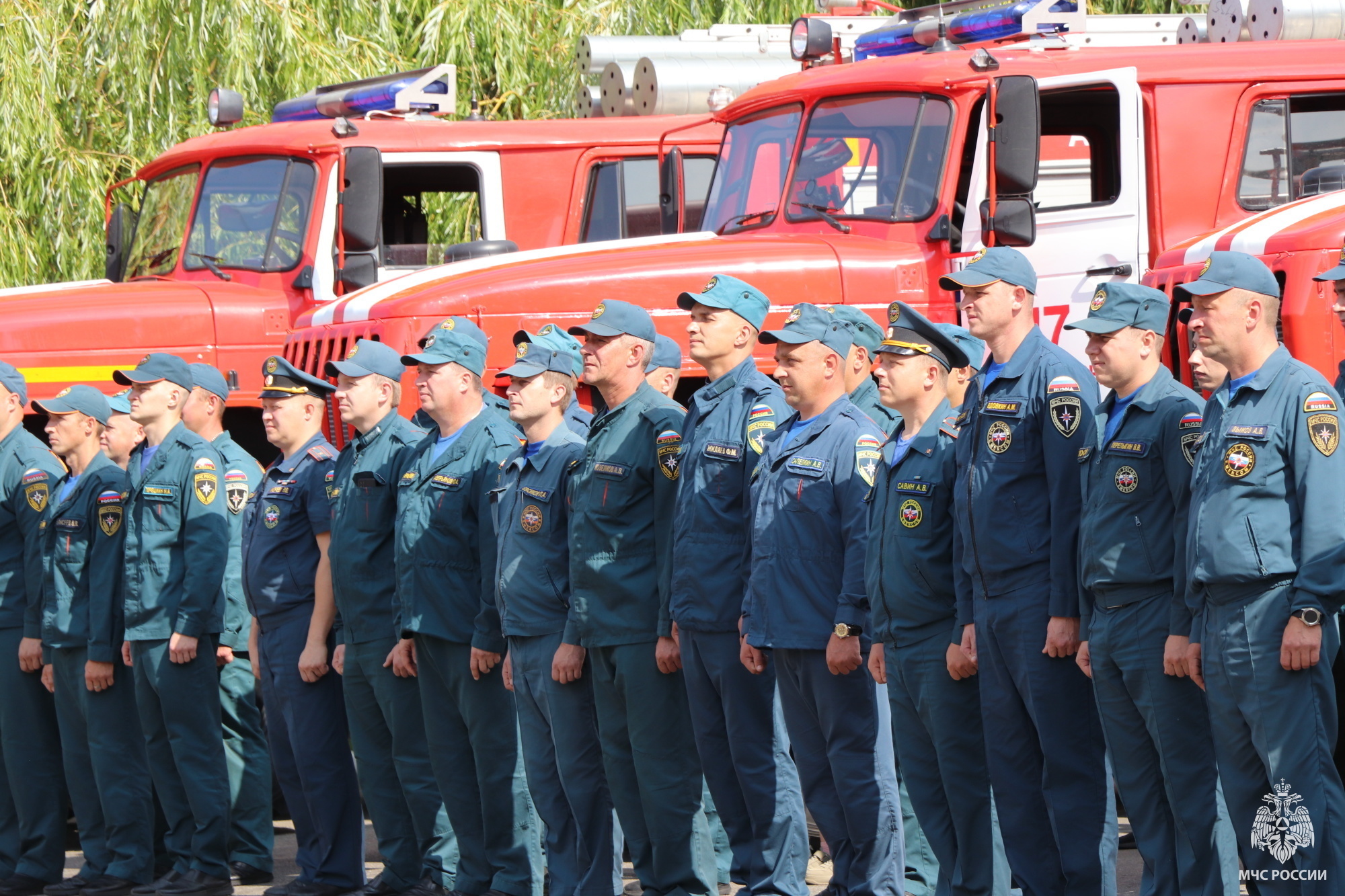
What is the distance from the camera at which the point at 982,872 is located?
19.6ft

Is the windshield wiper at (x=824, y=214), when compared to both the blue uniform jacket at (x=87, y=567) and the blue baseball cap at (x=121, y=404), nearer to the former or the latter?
the blue baseball cap at (x=121, y=404)

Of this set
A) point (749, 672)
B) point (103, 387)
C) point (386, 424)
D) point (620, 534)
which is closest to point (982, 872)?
Result: point (749, 672)

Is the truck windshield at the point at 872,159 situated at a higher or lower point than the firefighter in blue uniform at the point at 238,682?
higher

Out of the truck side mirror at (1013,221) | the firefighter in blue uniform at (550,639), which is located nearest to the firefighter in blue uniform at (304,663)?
the firefighter in blue uniform at (550,639)

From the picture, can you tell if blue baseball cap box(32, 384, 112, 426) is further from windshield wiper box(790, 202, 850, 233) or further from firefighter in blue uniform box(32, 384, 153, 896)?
windshield wiper box(790, 202, 850, 233)

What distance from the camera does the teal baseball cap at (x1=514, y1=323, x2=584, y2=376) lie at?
271 inches

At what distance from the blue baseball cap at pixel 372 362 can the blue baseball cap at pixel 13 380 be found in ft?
6.39

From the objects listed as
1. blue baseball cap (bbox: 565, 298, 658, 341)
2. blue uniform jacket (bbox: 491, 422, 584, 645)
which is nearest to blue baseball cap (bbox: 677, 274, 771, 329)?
blue baseball cap (bbox: 565, 298, 658, 341)

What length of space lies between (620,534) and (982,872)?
160 centimetres

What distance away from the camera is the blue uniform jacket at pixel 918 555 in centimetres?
603

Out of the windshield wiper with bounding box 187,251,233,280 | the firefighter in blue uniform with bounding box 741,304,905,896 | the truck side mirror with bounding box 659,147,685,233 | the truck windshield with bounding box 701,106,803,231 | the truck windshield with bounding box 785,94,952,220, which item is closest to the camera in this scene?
the firefighter in blue uniform with bounding box 741,304,905,896

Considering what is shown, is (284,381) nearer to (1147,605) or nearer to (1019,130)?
(1019,130)

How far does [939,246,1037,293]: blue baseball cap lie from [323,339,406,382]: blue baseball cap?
2.41 metres

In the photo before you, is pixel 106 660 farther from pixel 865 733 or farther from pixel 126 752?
pixel 865 733
